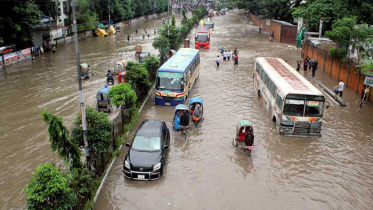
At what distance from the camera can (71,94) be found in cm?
2283

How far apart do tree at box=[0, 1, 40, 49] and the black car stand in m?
25.9

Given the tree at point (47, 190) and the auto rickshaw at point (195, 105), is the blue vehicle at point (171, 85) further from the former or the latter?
the tree at point (47, 190)

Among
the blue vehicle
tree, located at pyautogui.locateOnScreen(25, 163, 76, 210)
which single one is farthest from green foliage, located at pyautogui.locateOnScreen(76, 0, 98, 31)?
tree, located at pyautogui.locateOnScreen(25, 163, 76, 210)

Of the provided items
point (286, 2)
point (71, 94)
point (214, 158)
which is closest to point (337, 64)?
point (214, 158)

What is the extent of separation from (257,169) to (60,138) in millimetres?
7838

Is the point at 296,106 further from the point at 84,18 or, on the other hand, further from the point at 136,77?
the point at 84,18

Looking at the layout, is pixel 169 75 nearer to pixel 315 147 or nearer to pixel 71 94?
pixel 71 94

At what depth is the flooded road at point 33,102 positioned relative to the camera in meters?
12.9

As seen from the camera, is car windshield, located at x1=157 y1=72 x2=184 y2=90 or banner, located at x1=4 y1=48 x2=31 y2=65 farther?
banner, located at x1=4 y1=48 x2=31 y2=65

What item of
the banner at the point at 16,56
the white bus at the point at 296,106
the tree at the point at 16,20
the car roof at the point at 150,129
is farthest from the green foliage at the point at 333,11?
the banner at the point at 16,56

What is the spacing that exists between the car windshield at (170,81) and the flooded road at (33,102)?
472 cm

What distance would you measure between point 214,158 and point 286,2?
5286 cm

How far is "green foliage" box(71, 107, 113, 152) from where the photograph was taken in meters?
11.6

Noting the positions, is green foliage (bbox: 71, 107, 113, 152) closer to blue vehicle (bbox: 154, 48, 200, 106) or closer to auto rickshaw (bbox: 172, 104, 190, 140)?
auto rickshaw (bbox: 172, 104, 190, 140)
